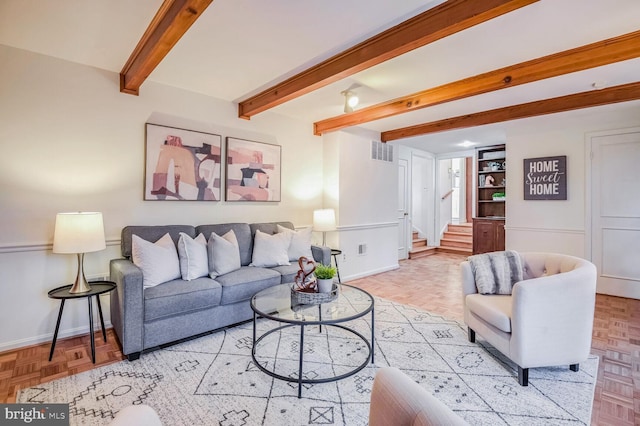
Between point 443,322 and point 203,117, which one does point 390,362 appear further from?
point 203,117

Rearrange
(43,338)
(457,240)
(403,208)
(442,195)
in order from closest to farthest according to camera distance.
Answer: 1. (43,338)
2. (403,208)
3. (457,240)
4. (442,195)

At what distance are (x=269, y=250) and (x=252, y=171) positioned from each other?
3.67 feet

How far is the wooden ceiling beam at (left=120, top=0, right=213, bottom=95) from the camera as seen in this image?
70.3 inches

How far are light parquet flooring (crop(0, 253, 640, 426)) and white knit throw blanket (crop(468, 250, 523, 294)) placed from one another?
81 cm

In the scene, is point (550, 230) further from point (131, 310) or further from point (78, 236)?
point (78, 236)

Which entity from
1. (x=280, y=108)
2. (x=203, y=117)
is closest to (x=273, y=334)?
(x=203, y=117)

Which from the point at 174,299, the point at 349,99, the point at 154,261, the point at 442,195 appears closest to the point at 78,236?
the point at 154,261

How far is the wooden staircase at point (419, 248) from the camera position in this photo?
6916mm

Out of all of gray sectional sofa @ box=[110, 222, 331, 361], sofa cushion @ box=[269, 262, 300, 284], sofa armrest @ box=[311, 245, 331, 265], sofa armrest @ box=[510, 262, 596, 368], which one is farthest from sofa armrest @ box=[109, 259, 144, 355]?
sofa armrest @ box=[510, 262, 596, 368]

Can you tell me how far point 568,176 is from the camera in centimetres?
447

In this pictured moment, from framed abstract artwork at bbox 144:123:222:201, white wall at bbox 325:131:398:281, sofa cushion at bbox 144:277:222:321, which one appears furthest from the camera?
white wall at bbox 325:131:398:281

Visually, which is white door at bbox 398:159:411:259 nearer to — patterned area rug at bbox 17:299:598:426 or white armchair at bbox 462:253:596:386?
patterned area rug at bbox 17:299:598:426

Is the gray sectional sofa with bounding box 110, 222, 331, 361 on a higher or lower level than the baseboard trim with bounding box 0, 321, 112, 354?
higher

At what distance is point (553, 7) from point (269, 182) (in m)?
3.19
